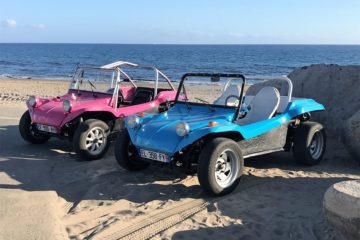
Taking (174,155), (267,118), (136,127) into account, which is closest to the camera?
(174,155)

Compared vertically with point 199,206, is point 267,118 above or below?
above

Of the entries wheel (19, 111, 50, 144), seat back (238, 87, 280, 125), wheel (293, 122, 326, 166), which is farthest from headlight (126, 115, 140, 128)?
wheel (19, 111, 50, 144)

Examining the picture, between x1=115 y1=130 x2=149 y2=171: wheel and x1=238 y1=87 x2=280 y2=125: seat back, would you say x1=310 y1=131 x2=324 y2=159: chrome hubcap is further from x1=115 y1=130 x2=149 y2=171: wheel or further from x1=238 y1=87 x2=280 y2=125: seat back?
x1=115 y1=130 x2=149 y2=171: wheel

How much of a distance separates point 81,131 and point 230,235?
146 inches

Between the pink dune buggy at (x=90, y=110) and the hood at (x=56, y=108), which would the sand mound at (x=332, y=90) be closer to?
the pink dune buggy at (x=90, y=110)

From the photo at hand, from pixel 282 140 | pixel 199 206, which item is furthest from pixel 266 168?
pixel 199 206

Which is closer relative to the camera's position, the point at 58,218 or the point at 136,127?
the point at 58,218

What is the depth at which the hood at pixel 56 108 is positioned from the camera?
7850 millimetres

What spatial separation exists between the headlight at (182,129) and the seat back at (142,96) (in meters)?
3.46

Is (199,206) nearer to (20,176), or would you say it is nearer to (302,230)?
(302,230)

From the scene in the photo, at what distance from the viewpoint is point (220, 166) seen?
5.80m

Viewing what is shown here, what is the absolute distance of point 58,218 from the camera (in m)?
4.94

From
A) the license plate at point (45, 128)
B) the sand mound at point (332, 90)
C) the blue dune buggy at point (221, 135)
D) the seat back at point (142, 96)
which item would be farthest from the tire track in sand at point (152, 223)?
the sand mound at point (332, 90)

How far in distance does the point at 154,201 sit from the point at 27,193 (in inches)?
63.2
